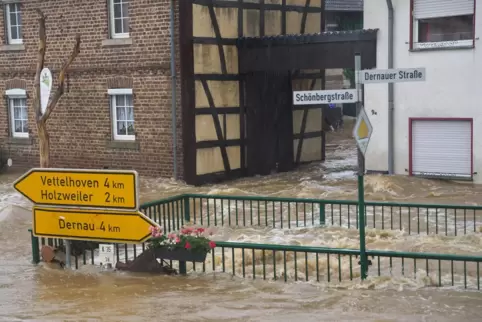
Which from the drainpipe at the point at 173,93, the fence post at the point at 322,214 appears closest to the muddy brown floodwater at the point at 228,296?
the fence post at the point at 322,214

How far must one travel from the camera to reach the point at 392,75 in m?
8.89

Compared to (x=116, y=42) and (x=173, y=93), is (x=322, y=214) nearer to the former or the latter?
(x=173, y=93)

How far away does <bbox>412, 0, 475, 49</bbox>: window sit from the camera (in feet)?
58.2

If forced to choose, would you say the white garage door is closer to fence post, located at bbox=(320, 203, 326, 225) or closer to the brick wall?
the brick wall

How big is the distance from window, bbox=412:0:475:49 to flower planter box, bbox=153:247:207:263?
10.8m

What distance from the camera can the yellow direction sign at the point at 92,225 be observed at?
31.1 feet

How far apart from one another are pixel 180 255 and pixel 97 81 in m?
12.2

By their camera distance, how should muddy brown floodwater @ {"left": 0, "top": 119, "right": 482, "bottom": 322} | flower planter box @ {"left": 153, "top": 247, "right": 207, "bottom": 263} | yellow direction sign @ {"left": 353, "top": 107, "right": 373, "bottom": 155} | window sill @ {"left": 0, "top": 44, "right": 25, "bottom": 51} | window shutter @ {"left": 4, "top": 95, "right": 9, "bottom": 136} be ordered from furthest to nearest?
window shutter @ {"left": 4, "top": 95, "right": 9, "bottom": 136}
window sill @ {"left": 0, "top": 44, "right": 25, "bottom": 51}
flower planter box @ {"left": 153, "top": 247, "right": 207, "bottom": 263}
yellow direction sign @ {"left": 353, "top": 107, "right": 373, "bottom": 155}
muddy brown floodwater @ {"left": 0, "top": 119, "right": 482, "bottom": 322}

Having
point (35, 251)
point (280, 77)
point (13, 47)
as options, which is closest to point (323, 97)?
point (35, 251)

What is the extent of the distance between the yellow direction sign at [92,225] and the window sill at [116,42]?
409 inches

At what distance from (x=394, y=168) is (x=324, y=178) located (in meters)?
2.22

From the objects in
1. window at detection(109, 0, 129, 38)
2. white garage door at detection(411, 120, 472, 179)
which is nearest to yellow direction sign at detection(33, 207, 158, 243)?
white garage door at detection(411, 120, 472, 179)

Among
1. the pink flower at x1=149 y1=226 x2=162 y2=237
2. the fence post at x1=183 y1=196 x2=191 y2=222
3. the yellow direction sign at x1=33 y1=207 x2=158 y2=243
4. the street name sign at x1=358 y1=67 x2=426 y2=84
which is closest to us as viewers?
the street name sign at x1=358 y1=67 x2=426 y2=84

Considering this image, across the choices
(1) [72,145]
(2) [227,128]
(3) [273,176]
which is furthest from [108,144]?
(3) [273,176]
